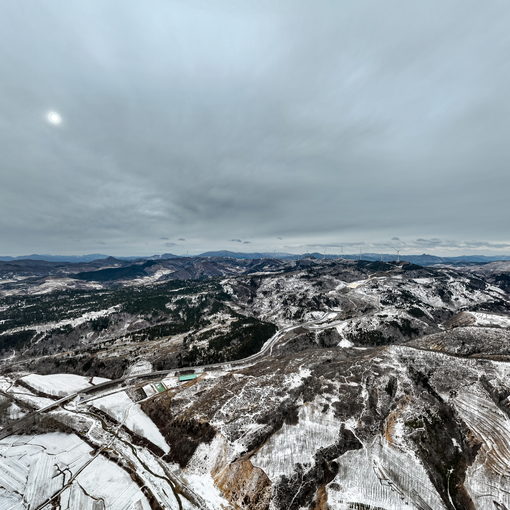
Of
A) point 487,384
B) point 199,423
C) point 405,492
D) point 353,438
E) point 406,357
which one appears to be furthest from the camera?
point 406,357

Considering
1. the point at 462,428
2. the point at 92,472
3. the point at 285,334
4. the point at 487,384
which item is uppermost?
the point at 487,384

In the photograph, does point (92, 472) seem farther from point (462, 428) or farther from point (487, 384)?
point (487, 384)

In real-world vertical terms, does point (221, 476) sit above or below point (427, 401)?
below

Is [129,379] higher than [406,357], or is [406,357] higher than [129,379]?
[406,357]

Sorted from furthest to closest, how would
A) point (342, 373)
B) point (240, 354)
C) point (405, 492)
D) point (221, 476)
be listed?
point (240, 354), point (342, 373), point (221, 476), point (405, 492)

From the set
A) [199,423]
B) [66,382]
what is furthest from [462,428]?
[66,382]

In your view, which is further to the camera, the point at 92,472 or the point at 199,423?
the point at 199,423

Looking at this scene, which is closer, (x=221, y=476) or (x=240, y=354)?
(x=221, y=476)

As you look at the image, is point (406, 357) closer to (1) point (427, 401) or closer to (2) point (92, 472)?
(1) point (427, 401)

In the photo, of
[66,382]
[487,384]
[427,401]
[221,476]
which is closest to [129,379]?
[66,382]
